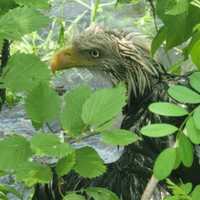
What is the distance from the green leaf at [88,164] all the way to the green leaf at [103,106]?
62mm

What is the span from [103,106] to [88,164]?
0.10 m

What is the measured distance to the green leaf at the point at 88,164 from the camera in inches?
47.8

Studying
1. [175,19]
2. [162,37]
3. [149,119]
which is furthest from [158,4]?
[149,119]

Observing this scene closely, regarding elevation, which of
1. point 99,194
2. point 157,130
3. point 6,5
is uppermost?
point 6,5

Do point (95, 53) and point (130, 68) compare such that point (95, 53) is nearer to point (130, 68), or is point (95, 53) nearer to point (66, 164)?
point (130, 68)

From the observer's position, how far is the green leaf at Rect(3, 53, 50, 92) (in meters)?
1.30

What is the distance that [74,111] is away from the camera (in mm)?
1222

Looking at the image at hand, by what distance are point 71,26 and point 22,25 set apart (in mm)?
1996

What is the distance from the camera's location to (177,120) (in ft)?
6.51

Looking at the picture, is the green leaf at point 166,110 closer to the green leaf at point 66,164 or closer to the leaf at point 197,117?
the leaf at point 197,117

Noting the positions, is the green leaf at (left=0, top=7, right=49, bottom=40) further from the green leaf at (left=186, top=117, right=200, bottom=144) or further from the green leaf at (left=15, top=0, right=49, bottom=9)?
the green leaf at (left=186, top=117, right=200, bottom=144)

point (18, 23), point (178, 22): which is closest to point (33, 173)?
point (18, 23)

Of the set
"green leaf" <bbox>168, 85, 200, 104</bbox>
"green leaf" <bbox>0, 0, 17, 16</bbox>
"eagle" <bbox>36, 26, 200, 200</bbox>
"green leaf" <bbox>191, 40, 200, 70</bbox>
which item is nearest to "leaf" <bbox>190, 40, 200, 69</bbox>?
"green leaf" <bbox>191, 40, 200, 70</bbox>

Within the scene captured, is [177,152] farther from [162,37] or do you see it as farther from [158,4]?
[162,37]
